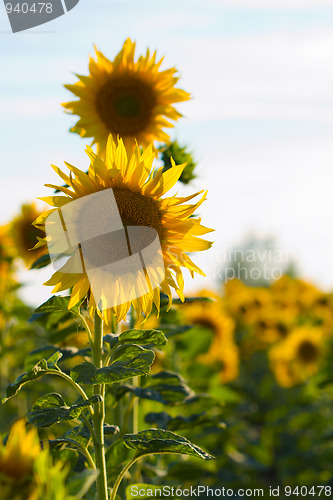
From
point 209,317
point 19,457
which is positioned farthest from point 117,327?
point 209,317

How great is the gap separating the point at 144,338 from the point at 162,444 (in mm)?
247

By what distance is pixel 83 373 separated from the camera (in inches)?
48.3

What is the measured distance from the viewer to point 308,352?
4793 millimetres

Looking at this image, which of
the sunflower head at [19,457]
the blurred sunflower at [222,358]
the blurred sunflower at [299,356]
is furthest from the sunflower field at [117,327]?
the blurred sunflower at [299,356]

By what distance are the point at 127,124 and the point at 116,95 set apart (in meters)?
0.13

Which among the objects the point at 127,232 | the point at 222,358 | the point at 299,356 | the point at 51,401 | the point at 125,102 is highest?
the point at 125,102

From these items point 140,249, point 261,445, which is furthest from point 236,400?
point 140,249

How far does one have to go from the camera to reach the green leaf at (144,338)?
131cm

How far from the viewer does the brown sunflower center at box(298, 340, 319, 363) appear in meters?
4.79

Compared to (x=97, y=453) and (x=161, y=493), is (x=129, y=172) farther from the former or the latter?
(x=161, y=493)

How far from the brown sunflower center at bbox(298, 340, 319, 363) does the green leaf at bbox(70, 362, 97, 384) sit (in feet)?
12.6
